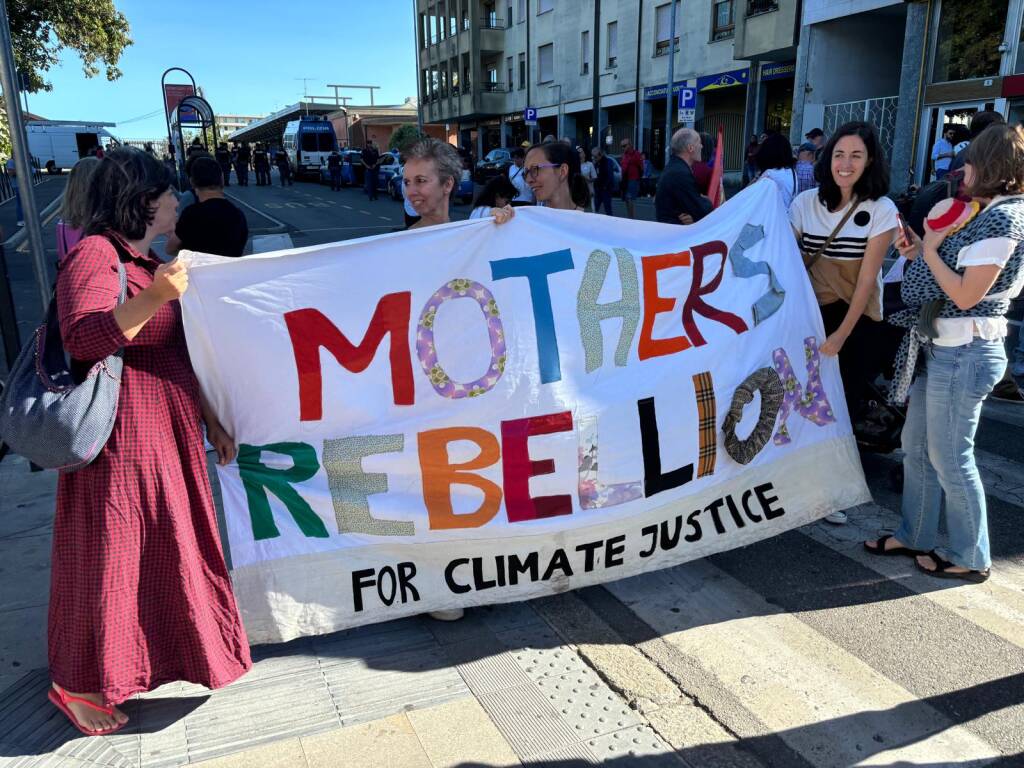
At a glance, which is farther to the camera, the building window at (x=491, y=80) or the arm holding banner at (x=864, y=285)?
the building window at (x=491, y=80)

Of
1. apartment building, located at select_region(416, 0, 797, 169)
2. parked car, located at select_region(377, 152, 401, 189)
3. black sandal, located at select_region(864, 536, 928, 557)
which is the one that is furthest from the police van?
black sandal, located at select_region(864, 536, 928, 557)

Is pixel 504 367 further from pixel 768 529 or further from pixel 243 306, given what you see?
pixel 768 529

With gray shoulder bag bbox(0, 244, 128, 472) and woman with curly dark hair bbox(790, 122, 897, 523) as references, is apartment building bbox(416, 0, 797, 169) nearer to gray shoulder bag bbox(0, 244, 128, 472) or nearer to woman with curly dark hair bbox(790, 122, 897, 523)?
woman with curly dark hair bbox(790, 122, 897, 523)

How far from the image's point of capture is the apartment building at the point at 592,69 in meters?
27.1

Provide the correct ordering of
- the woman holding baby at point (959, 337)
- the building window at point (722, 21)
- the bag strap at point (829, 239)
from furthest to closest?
the building window at point (722, 21) → the bag strap at point (829, 239) → the woman holding baby at point (959, 337)

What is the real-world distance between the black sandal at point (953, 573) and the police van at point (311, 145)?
38.1 meters

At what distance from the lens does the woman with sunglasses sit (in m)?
4.46

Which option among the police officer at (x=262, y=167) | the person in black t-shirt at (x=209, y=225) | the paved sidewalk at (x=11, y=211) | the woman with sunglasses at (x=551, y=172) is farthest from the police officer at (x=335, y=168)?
the woman with sunglasses at (x=551, y=172)

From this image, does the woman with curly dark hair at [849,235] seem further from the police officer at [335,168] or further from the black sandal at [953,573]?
the police officer at [335,168]

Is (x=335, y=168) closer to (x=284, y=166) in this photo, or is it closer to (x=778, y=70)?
(x=284, y=166)

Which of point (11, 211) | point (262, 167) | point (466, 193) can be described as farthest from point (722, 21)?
point (11, 211)

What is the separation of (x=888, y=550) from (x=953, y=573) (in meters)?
0.30

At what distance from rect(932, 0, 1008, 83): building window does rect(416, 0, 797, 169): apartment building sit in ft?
18.8

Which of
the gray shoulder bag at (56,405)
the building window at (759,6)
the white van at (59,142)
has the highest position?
the building window at (759,6)
